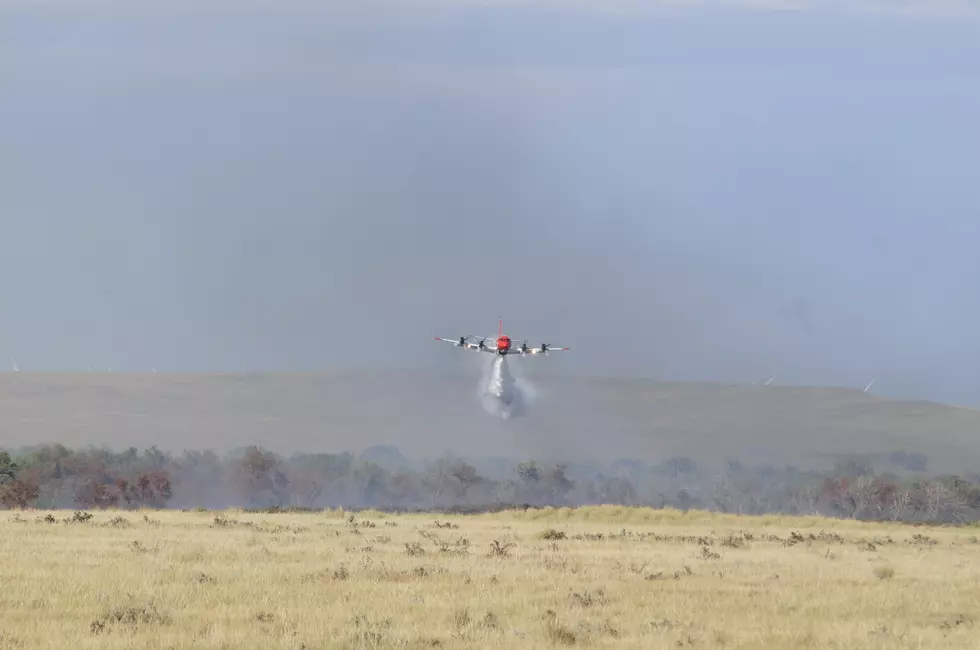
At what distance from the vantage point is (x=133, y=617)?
28094 mm

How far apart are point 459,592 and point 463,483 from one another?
446 feet

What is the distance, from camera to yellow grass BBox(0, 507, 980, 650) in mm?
27109

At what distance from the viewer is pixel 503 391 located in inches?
6142

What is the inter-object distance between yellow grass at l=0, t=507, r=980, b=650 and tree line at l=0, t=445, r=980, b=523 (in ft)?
293

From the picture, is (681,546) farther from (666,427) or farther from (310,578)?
(666,427)

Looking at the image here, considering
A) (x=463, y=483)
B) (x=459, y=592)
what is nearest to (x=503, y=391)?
(x=463, y=483)

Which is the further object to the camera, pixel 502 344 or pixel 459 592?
pixel 502 344

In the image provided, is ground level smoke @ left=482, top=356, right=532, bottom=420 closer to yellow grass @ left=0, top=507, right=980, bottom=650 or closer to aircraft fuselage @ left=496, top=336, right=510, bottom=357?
aircraft fuselage @ left=496, top=336, right=510, bottom=357

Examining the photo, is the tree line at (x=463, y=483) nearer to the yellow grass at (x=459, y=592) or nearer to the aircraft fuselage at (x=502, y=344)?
the aircraft fuselage at (x=502, y=344)

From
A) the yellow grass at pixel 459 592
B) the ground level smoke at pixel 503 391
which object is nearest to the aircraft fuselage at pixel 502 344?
the ground level smoke at pixel 503 391

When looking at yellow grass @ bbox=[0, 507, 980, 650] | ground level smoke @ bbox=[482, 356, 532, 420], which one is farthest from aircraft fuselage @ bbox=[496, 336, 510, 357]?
yellow grass @ bbox=[0, 507, 980, 650]

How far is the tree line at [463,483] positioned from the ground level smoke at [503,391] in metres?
7.78

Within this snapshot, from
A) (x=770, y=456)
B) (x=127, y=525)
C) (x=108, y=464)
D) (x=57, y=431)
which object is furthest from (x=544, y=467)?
(x=127, y=525)

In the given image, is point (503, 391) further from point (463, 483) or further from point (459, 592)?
point (459, 592)
